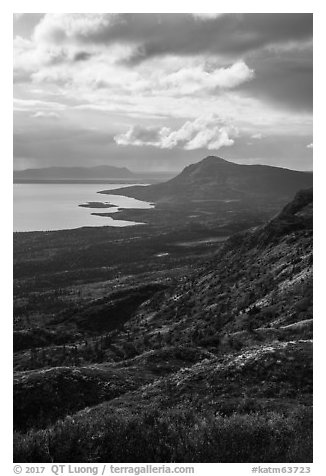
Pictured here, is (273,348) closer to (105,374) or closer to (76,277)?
(105,374)

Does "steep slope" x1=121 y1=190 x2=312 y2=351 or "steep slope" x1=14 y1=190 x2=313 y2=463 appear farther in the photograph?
"steep slope" x1=121 y1=190 x2=312 y2=351

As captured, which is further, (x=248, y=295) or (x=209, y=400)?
(x=248, y=295)

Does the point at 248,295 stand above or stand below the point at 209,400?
below

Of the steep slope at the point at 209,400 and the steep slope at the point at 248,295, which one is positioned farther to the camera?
the steep slope at the point at 248,295
